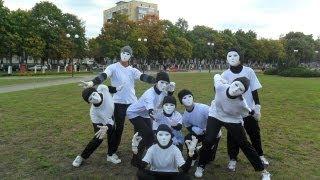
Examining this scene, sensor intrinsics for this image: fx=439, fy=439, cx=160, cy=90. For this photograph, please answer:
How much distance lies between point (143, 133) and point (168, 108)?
736 millimetres

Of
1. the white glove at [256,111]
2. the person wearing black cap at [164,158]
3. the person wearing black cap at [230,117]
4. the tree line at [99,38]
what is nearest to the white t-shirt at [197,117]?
the person wearing black cap at [230,117]

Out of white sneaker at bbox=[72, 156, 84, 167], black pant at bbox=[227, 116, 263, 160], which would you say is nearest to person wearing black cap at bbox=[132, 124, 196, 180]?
black pant at bbox=[227, 116, 263, 160]

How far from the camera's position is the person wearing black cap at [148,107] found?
728 centimetres

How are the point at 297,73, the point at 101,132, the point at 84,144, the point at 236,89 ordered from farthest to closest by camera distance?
the point at 297,73 → the point at 84,144 → the point at 101,132 → the point at 236,89

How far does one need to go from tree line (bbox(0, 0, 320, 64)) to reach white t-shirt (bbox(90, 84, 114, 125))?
47552 millimetres

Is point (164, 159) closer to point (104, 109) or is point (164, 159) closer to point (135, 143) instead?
point (135, 143)

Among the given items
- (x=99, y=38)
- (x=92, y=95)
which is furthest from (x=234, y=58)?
(x=99, y=38)

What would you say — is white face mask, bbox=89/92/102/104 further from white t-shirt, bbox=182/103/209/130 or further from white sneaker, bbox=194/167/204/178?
white sneaker, bbox=194/167/204/178

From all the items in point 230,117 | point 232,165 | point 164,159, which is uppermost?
point 230,117

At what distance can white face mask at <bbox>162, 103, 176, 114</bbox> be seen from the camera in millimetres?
6988

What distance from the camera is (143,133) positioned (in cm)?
741

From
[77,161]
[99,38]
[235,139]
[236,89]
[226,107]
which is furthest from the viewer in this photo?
[99,38]

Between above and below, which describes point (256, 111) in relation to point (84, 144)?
above

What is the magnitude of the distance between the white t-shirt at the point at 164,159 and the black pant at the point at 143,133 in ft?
3.23
